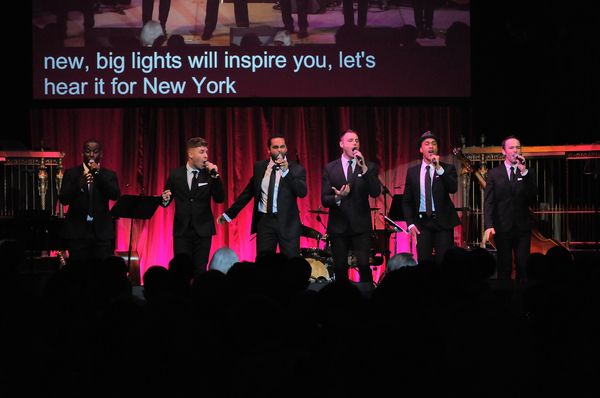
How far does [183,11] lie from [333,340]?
701 centimetres

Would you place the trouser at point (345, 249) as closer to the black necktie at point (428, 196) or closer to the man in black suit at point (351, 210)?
the man in black suit at point (351, 210)

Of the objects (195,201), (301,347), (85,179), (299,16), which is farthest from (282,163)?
(301,347)

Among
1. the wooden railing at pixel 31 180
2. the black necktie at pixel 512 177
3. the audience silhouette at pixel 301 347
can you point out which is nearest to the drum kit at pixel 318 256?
the black necktie at pixel 512 177

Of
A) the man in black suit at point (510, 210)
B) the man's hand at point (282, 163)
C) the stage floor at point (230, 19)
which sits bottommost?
Result: the man in black suit at point (510, 210)

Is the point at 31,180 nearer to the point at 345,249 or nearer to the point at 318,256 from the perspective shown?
the point at 318,256

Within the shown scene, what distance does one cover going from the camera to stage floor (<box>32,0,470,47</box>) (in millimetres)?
8070

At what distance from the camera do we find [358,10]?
8.12 m

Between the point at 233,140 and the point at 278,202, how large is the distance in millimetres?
3197

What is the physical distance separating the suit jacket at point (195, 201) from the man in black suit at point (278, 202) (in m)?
0.43

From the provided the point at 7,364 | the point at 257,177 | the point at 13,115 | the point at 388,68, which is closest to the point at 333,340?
the point at 7,364

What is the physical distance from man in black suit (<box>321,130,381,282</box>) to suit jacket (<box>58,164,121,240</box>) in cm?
206

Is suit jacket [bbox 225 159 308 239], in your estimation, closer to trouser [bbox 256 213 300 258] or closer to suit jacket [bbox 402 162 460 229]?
trouser [bbox 256 213 300 258]

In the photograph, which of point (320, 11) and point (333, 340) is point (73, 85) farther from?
point (333, 340)

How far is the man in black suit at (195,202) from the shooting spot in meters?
6.08
